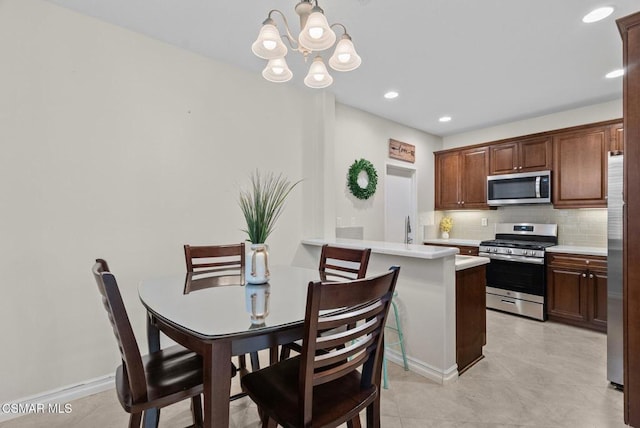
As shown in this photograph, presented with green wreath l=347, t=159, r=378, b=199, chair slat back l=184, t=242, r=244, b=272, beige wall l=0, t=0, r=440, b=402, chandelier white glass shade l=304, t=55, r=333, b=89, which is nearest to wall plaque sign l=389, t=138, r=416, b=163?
green wreath l=347, t=159, r=378, b=199

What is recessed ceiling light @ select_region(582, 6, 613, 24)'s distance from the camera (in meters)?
2.07

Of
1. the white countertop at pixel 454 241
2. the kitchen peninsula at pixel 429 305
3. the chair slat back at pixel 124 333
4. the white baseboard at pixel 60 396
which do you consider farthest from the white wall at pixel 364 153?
the chair slat back at pixel 124 333

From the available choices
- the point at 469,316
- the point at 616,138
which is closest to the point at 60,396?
the point at 469,316

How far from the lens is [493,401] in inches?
82.5

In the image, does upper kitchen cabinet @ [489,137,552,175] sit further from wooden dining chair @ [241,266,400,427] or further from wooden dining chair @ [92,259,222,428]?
wooden dining chair @ [92,259,222,428]

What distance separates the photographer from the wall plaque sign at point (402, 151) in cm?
445

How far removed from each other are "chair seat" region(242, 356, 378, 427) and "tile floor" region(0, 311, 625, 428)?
2.53ft

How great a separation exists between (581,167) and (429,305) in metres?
2.94

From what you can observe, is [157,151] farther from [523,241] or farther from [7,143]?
[523,241]

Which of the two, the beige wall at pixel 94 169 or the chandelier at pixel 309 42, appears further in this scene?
the beige wall at pixel 94 169

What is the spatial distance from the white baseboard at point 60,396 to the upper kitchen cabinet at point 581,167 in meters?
5.03

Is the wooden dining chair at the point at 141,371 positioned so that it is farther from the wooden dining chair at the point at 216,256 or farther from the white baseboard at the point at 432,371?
the white baseboard at the point at 432,371

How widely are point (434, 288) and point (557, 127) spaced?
329 cm

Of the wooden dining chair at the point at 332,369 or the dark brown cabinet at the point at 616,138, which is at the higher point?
the dark brown cabinet at the point at 616,138
